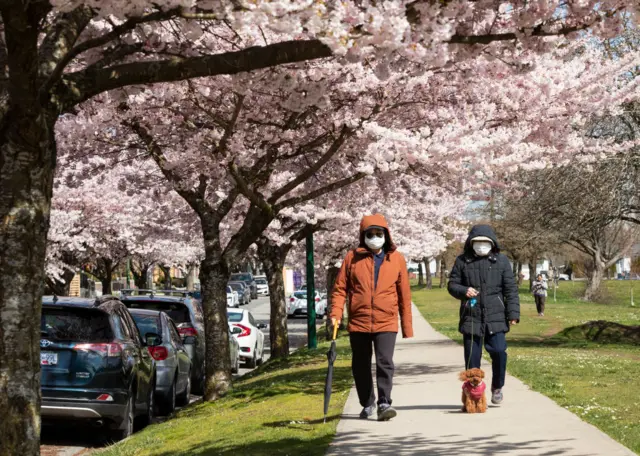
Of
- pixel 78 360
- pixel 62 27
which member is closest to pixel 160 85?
pixel 78 360

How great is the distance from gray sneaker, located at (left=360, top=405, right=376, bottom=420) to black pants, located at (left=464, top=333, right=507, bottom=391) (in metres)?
1.13

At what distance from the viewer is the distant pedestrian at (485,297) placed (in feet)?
35.0

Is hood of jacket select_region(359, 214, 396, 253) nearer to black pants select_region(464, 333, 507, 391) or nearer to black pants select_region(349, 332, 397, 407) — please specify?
black pants select_region(349, 332, 397, 407)

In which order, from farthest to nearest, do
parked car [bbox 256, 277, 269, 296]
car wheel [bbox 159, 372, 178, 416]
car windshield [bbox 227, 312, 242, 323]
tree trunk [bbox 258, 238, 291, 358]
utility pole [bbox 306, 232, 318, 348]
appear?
parked car [bbox 256, 277, 269, 296] < utility pole [bbox 306, 232, 318, 348] < tree trunk [bbox 258, 238, 291, 358] < car windshield [bbox 227, 312, 242, 323] < car wheel [bbox 159, 372, 178, 416]

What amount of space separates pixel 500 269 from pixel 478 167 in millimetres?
3786

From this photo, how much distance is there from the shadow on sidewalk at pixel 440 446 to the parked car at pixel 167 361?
225 inches

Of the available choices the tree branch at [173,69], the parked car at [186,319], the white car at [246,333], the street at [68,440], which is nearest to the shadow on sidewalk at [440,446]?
the tree branch at [173,69]

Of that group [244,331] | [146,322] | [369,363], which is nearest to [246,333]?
[244,331]

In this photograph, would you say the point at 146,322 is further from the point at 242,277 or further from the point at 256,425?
the point at 242,277

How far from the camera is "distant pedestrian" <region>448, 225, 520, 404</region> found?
10.7 meters

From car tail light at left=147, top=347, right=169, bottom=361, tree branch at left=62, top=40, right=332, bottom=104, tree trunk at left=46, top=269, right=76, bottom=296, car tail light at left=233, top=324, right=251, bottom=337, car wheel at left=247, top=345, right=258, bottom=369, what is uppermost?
tree branch at left=62, top=40, right=332, bottom=104

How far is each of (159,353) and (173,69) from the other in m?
7.97

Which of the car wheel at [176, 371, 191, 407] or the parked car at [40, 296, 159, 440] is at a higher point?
the parked car at [40, 296, 159, 440]

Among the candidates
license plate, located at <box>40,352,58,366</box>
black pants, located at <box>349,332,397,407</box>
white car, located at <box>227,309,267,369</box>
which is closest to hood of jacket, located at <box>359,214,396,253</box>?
black pants, located at <box>349,332,397,407</box>
